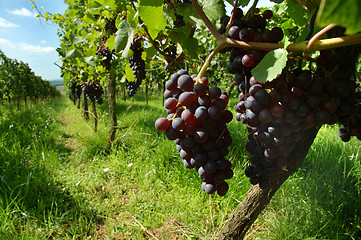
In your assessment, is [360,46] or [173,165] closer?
[360,46]

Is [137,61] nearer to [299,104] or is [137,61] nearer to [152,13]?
[152,13]

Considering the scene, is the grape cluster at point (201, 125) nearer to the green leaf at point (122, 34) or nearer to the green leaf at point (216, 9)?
the green leaf at point (216, 9)

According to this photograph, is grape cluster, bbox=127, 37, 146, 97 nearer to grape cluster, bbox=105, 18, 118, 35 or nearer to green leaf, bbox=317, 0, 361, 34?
grape cluster, bbox=105, 18, 118, 35

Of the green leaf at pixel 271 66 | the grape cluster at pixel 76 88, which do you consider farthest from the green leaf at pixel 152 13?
the grape cluster at pixel 76 88

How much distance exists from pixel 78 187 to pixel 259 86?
327cm

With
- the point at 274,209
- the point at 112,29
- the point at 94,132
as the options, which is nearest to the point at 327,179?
the point at 274,209

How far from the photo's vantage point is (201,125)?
0.75m

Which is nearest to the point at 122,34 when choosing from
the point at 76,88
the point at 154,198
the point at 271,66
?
the point at 271,66

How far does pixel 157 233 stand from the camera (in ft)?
7.83

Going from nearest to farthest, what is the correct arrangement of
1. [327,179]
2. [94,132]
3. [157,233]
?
1. [157,233]
2. [327,179]
3. [94,132]

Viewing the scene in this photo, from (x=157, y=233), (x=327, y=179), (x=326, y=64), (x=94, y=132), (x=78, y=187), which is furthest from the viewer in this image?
(x=94, y=132)

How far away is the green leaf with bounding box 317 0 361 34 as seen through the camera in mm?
236

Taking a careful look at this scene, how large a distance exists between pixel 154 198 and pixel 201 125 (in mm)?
2449

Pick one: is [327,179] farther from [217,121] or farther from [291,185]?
[217,121]
